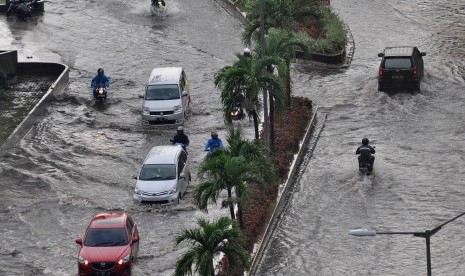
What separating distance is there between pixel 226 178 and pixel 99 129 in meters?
15.1

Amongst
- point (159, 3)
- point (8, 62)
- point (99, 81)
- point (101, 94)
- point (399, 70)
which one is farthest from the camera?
point (159, 3)

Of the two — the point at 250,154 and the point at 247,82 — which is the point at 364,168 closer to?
the point at 247,82

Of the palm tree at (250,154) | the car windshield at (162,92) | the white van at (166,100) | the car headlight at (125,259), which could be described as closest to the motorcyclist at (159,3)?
the white van at (166,100)

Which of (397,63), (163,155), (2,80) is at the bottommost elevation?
(2,80)

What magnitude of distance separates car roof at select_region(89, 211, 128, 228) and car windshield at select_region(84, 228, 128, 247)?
0.15 m

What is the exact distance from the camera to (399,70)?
177 feet

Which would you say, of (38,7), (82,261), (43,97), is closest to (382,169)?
(82,261)

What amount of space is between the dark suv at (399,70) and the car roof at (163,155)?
42.1ft

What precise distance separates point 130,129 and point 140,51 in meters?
11.3

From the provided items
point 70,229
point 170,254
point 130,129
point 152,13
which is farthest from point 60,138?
point 152,13

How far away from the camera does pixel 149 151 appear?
47688 millimetres

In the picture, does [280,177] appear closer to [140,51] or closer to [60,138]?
[60,138]

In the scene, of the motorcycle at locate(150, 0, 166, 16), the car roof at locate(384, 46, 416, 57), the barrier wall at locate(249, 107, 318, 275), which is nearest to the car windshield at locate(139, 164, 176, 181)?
the barrier wall at locate(249, 107, 318, 275)

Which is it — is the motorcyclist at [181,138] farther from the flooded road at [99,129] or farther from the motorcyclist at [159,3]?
the motorcyclist at [159,3]
